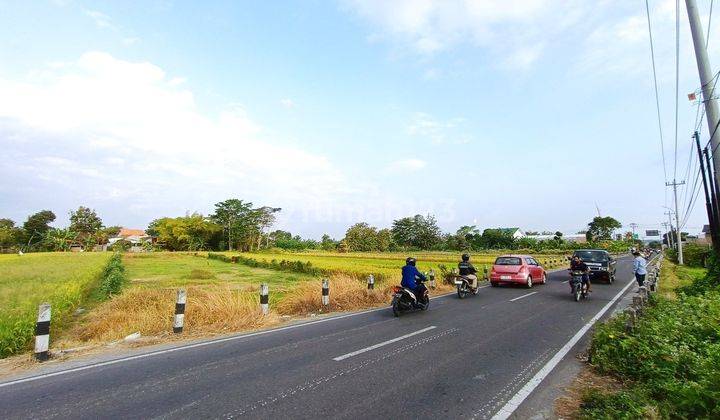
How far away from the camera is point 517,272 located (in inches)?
670

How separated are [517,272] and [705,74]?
34.2 ft

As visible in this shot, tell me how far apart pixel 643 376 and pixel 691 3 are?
9486 mm

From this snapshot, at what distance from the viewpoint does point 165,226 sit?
81.8 meters

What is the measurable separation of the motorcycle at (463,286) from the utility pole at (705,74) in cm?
808

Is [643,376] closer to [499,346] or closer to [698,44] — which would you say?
[499,346]

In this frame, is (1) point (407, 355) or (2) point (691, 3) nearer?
(1) point (407, 355)

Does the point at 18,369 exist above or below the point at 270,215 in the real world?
below

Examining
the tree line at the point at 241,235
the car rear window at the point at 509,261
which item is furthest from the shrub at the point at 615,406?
the tree line at the point at 241,235

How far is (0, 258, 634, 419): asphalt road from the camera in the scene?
4.01 metres

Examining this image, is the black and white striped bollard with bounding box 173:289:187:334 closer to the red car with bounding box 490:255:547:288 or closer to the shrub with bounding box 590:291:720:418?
the shrub with bounding box 590:291:720:418

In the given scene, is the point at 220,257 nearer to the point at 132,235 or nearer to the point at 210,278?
the point at 210,278

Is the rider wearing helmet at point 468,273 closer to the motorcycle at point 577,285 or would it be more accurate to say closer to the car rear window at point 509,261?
the motorcycle at point 577,285

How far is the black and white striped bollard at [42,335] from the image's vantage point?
6195 millimetres

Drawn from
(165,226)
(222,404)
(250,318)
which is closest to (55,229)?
(165,226)
